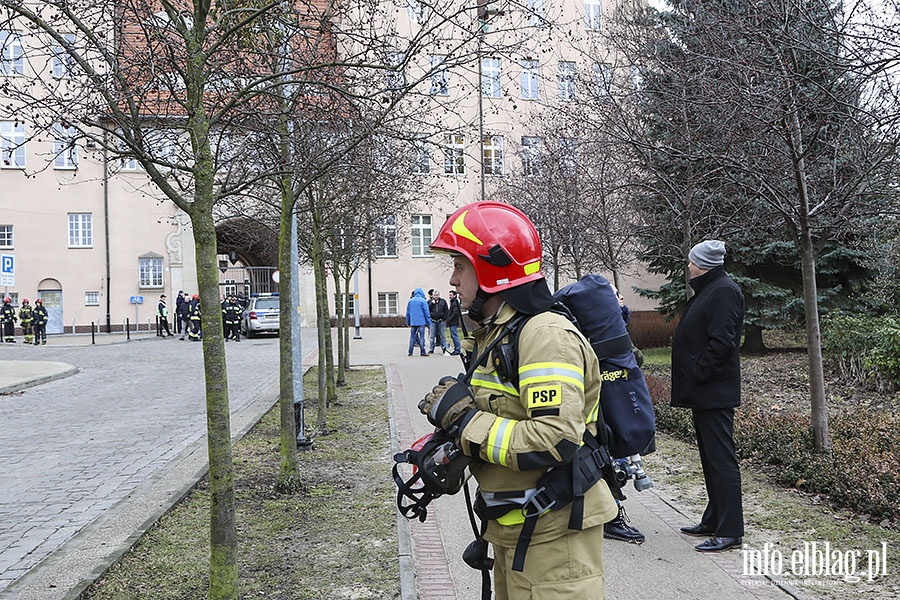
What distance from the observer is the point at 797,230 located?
26.7ft

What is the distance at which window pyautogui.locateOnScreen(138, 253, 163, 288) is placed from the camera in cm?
4175

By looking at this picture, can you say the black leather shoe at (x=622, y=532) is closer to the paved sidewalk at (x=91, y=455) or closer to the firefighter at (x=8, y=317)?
the paved sidewalk at (x=91, y=455)

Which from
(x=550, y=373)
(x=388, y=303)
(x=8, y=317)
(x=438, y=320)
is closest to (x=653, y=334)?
(x=438, y=320)

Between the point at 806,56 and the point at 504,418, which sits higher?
the point at 806,56

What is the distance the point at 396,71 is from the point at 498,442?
3.30m

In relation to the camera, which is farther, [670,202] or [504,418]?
[670,202]

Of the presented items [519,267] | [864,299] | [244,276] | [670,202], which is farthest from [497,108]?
[244,276]

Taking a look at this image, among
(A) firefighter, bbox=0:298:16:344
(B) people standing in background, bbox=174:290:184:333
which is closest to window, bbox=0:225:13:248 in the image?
(A) firefighter, bbox=0:298:16:344

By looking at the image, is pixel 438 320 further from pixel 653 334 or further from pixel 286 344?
pixel 286 344

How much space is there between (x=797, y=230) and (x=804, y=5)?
2146 mm

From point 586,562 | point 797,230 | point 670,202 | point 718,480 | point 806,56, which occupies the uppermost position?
point 806,56

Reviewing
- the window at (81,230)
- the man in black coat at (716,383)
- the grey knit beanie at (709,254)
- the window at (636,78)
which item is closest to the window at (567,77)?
the window at (636,78)

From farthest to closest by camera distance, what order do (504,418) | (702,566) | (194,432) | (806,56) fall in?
(194,432) → (806,56) → (702,566) → (504,418)

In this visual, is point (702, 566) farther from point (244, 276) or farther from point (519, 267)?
point (244, 276)
